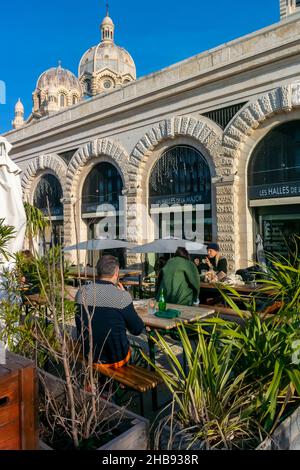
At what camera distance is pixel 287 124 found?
32.7 feet

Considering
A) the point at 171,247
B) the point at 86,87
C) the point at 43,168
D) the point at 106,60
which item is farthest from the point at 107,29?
the point at 171,247

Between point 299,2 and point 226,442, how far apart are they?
98.4 feet

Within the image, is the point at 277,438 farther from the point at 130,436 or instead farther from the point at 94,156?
the point at 94,156

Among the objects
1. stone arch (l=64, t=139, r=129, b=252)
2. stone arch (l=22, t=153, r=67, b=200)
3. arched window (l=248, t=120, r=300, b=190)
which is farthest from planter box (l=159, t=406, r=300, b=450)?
stone arch (l=22, t=153, r=67, b=200)

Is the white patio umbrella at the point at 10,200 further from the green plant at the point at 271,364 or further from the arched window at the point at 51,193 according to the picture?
the arched window at the point at 51,193

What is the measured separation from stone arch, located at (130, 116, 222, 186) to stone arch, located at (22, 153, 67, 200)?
16.2 feet

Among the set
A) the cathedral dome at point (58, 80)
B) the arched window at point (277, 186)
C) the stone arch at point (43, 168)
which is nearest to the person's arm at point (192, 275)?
the arched window at point (277, 186)

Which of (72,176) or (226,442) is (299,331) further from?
(72,176)

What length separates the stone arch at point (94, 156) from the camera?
14.1m

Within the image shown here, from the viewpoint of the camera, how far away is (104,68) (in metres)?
57.2

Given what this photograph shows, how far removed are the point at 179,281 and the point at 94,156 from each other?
37.7ft

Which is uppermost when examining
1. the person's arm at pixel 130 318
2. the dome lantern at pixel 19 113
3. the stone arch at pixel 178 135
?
the dome lantern at pixel 19 113

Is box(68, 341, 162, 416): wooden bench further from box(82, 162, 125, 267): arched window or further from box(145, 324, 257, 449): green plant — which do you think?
box(82, 162, 125, 267): arched window

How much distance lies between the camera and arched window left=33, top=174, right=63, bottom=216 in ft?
57.6
